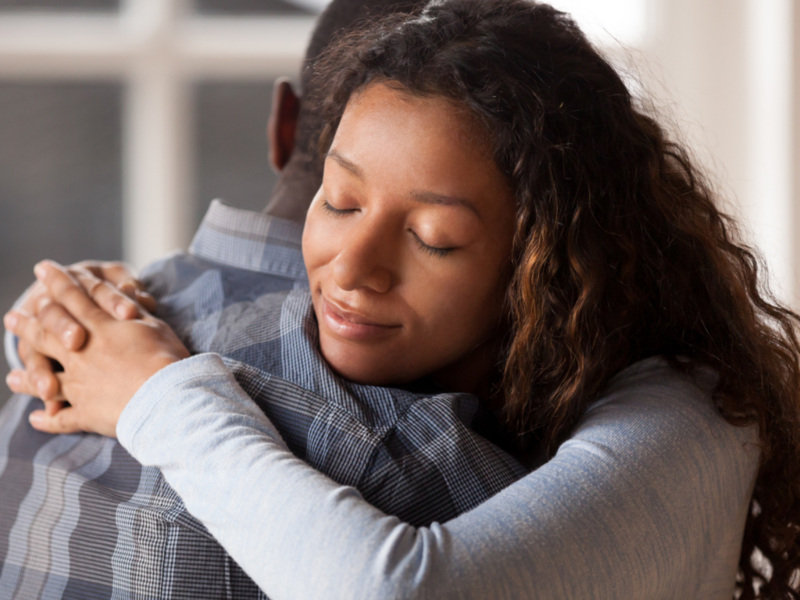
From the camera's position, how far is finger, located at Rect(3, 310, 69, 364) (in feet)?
3.13

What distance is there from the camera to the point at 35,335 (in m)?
1.00

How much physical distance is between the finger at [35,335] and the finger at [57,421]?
64 millimetres

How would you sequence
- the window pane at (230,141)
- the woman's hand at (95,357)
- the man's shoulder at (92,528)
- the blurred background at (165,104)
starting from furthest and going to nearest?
the window pane at (230,141)
the blurred background at (165,104)
the woman's hand at (95,357)
the man's shoulder at (92,528)

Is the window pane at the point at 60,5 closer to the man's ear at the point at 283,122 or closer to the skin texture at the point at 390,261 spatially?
the man's ear at the point at 283,122

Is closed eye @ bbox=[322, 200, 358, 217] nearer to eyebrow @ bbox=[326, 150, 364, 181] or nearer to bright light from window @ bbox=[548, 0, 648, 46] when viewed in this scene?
eyebrow @ bbox=[326, 150, 364, 181]

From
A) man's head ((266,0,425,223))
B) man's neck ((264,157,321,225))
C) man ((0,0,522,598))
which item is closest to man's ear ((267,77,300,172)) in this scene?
man's head ((266,0,425,223))

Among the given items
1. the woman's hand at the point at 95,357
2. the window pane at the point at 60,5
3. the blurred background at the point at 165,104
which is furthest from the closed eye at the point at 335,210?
the window pane at the point at 60,5

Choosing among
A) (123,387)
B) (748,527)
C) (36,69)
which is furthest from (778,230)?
(36,69)

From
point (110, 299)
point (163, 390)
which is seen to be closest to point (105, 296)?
point (110, 299)

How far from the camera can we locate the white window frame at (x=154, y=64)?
2830mm

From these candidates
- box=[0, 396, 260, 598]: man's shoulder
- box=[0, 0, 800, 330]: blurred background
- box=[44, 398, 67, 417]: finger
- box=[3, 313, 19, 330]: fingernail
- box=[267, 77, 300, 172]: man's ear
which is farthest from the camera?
box=[0, 0, 800, 330]: blurred background

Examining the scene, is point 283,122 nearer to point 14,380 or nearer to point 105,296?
point 105,296

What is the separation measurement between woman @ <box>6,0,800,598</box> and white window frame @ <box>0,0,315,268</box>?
2.04m

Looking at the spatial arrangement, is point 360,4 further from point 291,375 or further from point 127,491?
point 127,491
